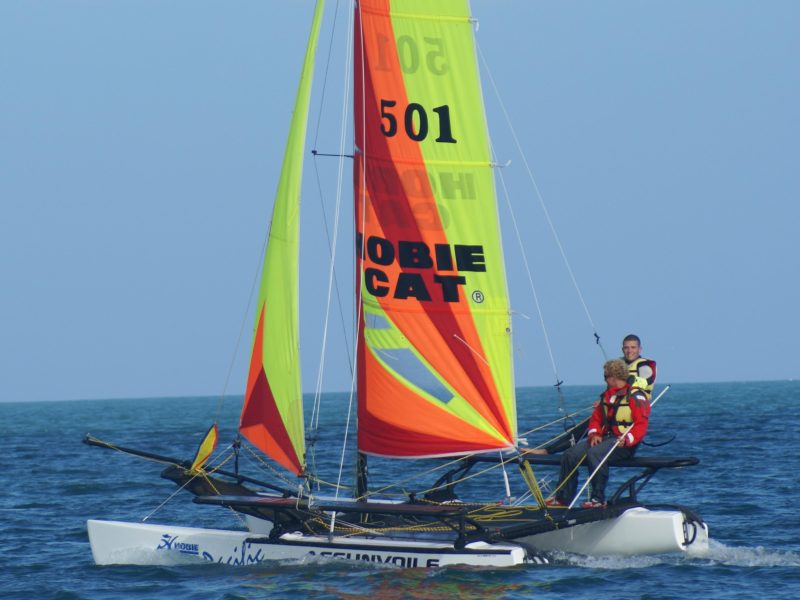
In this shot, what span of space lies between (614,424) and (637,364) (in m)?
0.85

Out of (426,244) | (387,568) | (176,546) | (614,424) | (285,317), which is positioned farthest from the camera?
(176,546)

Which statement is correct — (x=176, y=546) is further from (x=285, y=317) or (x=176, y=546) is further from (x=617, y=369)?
(x=617, y=369)

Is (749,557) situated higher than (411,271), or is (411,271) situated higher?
(411,271)

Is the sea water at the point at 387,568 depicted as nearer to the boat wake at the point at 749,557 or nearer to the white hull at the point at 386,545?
the boat wake at the point at 749,557

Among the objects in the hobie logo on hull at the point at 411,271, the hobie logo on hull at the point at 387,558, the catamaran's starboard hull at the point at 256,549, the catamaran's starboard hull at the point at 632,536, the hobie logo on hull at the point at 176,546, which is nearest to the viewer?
the catamaran's starboard hull at the point at 256,549

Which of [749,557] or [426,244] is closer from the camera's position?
[749,557]

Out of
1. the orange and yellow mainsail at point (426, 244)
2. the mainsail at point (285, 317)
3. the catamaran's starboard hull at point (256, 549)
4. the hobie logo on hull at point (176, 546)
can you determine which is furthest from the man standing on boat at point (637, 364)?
the hobie logo on hull at point (176, 546)

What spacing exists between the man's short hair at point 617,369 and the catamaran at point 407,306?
1.09 m

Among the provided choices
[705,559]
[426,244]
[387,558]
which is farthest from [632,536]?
[426,244]

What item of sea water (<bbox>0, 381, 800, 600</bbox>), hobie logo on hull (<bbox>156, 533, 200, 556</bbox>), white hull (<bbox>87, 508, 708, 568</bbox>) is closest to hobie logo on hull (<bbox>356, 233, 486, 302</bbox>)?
white hull (<bbox>87, 508, 708, 568</bbox>)

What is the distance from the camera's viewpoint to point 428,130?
16.5m

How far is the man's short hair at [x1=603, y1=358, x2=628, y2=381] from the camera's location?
16.0 m

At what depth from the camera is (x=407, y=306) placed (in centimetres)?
1670

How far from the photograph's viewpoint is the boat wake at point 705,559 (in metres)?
16.0
